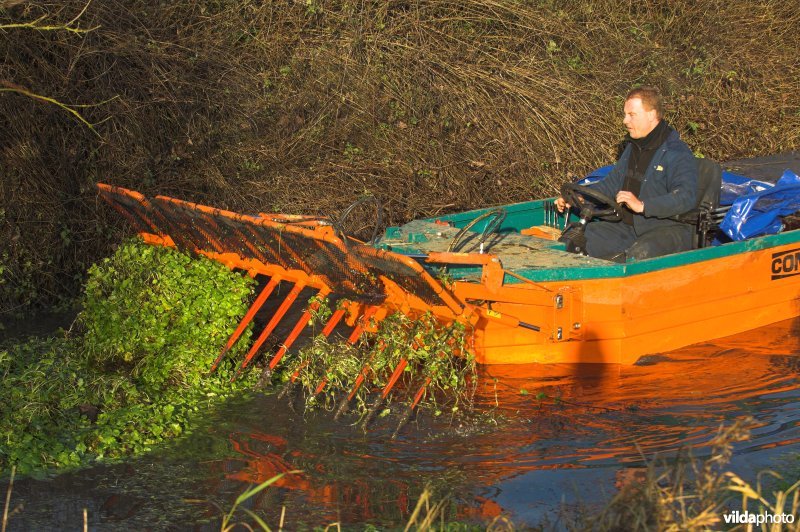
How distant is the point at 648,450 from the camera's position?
21.4 feet

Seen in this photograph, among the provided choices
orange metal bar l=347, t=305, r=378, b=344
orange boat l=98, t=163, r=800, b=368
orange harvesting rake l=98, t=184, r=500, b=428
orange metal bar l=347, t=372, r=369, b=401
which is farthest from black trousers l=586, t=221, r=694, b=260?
orange metal bar l=347, t=372, r=369, b=401

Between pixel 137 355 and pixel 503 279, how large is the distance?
2752mm

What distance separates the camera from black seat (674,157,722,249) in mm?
8445

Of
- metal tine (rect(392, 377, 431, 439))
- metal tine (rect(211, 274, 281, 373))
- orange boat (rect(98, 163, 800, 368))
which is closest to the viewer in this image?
metal tine (rect(392, 377, 431, 439))

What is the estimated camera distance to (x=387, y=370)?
7500mm

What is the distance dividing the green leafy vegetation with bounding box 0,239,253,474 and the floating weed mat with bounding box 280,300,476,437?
2.51ft

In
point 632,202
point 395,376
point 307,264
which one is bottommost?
point 395,376

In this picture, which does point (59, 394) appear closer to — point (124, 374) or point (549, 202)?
point (124, 374)

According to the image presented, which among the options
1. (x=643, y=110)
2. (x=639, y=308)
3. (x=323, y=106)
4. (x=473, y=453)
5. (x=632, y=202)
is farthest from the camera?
(x=323, y=106)

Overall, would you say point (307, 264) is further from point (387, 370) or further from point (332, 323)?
point (387, 370)

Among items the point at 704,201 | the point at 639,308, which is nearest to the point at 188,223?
the point at 639,308

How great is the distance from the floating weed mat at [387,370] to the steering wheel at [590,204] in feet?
6.03

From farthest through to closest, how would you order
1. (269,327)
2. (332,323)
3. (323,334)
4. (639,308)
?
1. (639,308)
2. (269,327)
3. (332,323)
4. (323,334)

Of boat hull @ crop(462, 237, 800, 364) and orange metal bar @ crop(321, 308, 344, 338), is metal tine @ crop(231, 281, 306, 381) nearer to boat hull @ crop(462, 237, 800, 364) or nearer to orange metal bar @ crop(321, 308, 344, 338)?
orange metal bar @ crop(321, 308, 344, 338)
